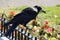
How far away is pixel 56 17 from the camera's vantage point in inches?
299

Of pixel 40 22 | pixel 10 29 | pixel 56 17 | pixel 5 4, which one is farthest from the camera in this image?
pixel 5 4

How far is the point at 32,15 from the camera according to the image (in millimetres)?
5223

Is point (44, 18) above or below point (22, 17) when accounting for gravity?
below

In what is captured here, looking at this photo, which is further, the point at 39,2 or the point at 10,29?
the point at 39,2

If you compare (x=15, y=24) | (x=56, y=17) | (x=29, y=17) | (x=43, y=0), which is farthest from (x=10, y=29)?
(x=43, y=0)

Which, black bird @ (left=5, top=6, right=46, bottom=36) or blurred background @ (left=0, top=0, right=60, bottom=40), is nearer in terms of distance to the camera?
black bird @ (left=5, top=6, right=46, bottom=36)

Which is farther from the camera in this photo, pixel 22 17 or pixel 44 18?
pixel 44 18

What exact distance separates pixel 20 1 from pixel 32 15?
227 inches

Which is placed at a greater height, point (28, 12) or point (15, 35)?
point (28, 12)

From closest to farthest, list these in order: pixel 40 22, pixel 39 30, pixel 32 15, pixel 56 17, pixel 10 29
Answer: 1. pixel 10 29
2. pixel 32 15
3. pixel 39 30
4. pixel 40 22
5. pixel 56 17

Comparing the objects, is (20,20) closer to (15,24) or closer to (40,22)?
(15,24)

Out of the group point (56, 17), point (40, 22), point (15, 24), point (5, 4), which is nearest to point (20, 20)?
point (15, 24)

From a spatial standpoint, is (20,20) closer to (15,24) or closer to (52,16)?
(15,24)

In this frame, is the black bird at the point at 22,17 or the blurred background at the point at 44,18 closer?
the black bird at the point at 22,17
